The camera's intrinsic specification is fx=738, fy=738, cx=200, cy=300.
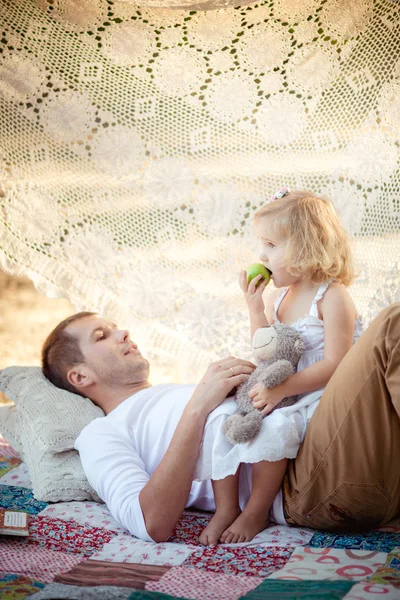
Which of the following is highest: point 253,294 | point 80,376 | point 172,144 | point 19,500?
point 172,144

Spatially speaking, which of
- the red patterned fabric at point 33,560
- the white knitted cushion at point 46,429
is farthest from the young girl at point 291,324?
the white knitted cushion at point 46,429

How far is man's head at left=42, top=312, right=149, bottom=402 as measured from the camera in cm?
186

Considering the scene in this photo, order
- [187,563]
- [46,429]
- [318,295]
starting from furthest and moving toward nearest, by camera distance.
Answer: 1. [46,429]
2. [318,295]
3. [187,563]

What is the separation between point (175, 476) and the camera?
144 centimetres

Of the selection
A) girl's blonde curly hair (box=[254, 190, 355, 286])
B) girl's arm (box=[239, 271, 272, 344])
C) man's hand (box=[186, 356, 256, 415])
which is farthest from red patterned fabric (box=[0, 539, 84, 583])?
girl's blonde curly hair (box=[254, 190, 355, 286])

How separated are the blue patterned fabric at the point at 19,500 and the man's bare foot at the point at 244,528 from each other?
0.47 meters

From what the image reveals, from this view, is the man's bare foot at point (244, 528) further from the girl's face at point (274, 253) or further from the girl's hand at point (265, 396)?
the girl's face at point (274, 253)

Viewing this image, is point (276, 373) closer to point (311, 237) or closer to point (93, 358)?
point (311, 237)

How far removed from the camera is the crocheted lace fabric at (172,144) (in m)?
2.24

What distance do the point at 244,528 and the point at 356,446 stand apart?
279mm

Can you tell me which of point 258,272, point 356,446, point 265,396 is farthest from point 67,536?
point 258,272

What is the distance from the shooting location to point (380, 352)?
4.35 ft

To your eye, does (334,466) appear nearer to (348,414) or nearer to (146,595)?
(348,414)

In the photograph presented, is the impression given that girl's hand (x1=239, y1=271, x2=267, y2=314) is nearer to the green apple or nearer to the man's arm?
the green apple
